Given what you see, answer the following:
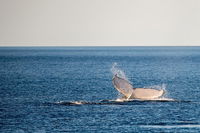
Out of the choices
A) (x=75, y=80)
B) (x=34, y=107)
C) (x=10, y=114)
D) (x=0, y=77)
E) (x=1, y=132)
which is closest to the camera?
(x=1, y=132)

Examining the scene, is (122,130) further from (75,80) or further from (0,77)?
(0,77)

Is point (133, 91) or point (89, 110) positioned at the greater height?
point (133, 91)

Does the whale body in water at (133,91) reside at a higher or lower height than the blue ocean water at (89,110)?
higher

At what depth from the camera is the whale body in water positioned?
9475 centimetres

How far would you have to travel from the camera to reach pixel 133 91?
315 feet

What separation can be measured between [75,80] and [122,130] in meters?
66.0

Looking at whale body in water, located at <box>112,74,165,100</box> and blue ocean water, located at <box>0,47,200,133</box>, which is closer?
blue ocean water, located at <box>0,47,200,133</box>

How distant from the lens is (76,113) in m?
83.8

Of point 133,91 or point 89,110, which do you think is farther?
point 133,91

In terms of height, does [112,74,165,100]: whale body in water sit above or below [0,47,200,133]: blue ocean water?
above

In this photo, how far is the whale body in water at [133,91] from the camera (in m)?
94.8

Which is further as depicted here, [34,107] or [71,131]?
[34,107]

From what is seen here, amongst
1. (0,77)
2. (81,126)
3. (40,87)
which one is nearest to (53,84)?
(40,87)

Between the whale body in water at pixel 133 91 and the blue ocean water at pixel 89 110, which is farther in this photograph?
the whale body in water at pixel 133 91
